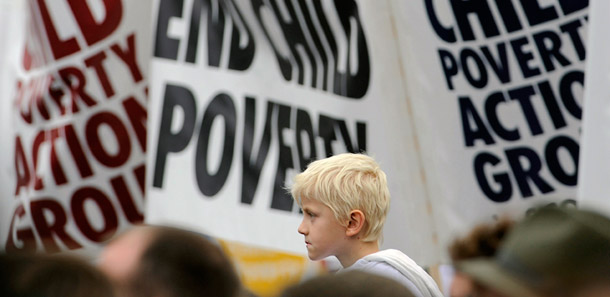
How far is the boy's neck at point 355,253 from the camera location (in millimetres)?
2924

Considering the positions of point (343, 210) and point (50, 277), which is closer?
point (50, 277)

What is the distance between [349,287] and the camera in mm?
1444

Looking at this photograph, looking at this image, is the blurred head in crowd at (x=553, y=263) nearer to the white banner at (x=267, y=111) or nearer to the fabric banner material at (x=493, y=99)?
the white banner at (x=267, y=111)

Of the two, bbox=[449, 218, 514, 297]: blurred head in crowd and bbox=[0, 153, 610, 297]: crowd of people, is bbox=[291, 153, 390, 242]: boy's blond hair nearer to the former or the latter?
bbox=[449, 218, 514, 297]: blurred head in crowd

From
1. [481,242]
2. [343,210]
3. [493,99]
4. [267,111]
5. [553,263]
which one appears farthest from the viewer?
[493,99]

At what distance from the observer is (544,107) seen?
510 centimetres

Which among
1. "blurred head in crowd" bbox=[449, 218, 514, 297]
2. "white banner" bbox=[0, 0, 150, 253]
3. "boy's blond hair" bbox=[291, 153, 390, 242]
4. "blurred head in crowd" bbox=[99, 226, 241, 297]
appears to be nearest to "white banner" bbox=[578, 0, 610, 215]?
"boy's blond hair" bbox=[291, 153, 390, 242]

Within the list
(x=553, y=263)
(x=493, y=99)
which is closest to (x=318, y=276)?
(x=553, y=263)

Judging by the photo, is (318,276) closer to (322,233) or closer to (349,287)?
(349,287)

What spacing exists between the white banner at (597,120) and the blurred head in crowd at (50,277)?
1863 mm

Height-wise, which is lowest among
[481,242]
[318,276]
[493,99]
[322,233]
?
[493,99]

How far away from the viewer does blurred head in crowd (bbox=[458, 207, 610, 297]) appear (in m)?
1.56

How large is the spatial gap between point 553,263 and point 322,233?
1399 mm

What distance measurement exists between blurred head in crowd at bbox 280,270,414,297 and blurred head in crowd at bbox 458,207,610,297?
6.9 inches
